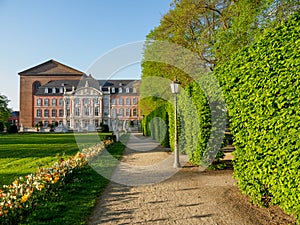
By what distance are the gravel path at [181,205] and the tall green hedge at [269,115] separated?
32cm

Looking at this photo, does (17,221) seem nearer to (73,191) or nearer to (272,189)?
(73,191)

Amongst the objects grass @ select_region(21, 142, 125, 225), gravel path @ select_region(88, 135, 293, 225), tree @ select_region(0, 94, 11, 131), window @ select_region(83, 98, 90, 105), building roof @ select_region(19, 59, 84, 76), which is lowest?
gravel path @ select_region(88, 135, 293, 225)

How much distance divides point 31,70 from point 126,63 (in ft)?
196

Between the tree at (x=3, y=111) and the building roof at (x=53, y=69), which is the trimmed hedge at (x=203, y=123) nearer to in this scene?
the tree at (x=3, y=111)

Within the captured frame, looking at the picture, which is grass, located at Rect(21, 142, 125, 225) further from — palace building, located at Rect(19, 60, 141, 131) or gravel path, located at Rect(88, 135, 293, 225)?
palace building, located at Rect(19, 60, 141, 131)

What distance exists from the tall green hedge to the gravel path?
0.32 meters

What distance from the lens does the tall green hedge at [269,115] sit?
299 centimetres

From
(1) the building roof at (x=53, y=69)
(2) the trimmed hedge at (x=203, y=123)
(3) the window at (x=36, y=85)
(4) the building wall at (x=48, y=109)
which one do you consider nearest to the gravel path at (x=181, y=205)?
(2) the trimmed hedge at (x=203, y=123)

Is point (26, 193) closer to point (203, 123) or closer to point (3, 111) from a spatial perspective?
point (203, 123)

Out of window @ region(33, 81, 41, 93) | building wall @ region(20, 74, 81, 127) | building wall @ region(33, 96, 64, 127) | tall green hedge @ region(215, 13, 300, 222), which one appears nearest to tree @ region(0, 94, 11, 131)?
building wall @ region(33, 96, 64, 127)

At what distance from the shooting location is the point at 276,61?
10.7 ft

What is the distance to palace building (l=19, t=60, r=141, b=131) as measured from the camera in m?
53.7

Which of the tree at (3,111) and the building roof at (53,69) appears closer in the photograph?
the tree at (3,111)

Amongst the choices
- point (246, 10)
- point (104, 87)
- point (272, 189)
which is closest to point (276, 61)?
point (272, 189)
